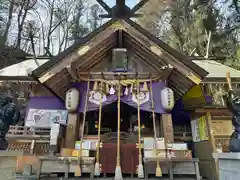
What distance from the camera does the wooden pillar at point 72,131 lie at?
6.58 m

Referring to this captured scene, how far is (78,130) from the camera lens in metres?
7.07

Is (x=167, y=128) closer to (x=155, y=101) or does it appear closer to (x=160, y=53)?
(x=155, y=101)

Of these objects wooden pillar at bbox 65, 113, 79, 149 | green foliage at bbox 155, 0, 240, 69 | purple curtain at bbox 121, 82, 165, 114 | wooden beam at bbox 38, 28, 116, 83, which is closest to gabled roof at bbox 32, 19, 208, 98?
wooden beam at bbox 38, 28, 116, 83

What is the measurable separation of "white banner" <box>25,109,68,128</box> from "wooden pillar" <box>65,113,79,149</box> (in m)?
1.64

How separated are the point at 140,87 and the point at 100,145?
252cm

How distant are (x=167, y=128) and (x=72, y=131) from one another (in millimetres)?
3178

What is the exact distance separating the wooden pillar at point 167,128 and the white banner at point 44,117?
13.6 ft

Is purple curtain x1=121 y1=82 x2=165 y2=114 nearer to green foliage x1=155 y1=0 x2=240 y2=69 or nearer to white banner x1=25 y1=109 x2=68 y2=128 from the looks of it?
white banner x1=25 y1=109 x2=68 y2=128

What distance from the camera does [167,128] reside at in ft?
21.6

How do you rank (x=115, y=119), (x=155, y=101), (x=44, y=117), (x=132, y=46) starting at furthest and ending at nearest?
(x=115, y=119)
(x=44, y=117)
(x=132, y=46)
(x=155, y=101)

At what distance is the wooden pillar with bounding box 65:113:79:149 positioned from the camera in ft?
21.6

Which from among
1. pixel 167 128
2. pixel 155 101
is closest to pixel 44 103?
pixel 155 101

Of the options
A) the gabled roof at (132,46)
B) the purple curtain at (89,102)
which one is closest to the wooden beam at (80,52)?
the gabled roof at (132,46)

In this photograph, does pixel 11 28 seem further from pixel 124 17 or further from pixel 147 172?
pixel 147 172
